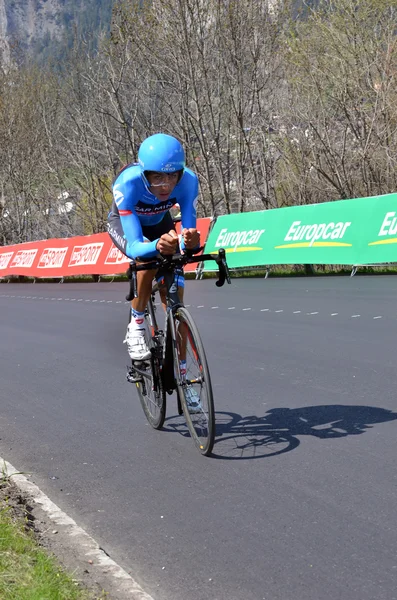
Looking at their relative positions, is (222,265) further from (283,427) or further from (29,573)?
(29,573)

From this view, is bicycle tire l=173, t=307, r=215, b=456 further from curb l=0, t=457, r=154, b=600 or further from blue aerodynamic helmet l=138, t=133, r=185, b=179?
curb l=0, t=457, r=154, b=600

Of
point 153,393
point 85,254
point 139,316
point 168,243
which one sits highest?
point 168,243

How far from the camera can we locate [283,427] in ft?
20.7

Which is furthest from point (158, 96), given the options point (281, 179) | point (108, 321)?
point (108, 321)

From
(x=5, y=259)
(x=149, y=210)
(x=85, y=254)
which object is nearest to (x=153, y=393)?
(x=149, y=210)

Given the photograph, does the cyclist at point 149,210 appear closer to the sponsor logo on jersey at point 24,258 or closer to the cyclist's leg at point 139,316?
the cyclist's leg at point 139,316

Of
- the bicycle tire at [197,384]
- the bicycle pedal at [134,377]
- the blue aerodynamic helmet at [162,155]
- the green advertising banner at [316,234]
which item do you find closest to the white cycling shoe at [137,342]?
the bicycle pedal at [134,377]

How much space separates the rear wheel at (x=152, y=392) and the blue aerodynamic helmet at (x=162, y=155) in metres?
1.38

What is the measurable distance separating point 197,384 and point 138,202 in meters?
1.41

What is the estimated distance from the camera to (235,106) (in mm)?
31328

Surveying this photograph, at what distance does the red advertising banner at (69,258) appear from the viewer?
28703 millimetres

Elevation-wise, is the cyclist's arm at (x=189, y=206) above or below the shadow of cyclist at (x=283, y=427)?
above

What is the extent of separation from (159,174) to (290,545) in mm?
2760

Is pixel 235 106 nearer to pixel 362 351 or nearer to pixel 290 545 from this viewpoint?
pixel 362 351
